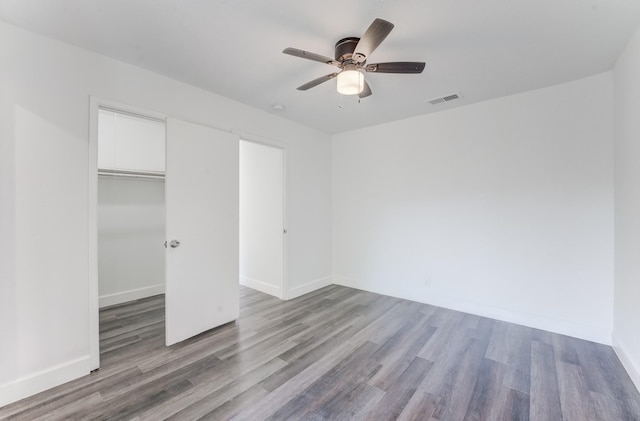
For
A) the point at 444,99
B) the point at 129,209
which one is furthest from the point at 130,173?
the point at 444,99

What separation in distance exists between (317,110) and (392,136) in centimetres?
128

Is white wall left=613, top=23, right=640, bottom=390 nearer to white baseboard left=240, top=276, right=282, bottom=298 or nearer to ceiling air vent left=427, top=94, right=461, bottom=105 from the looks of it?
ceiling air vent left=427, top=94, right=461, bottom=105

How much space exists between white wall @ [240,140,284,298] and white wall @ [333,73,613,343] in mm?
1324

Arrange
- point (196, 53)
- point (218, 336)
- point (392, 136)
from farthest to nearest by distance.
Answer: point (392, 136) → point (218, 336) → point (196, 53)

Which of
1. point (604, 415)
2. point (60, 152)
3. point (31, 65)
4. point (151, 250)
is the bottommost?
point (604, 415)

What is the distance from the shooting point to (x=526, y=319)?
3.08 metres

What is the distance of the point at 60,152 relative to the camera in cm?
212

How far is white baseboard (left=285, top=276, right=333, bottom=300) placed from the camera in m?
4.07

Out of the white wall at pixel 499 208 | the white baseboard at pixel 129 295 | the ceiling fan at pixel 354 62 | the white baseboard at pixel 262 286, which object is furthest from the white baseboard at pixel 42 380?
the white wall at pixel 499 208

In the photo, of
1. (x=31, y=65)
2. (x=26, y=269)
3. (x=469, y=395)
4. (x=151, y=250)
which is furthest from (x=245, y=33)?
(x=151, y=250)

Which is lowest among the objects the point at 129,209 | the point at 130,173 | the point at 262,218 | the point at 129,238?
the point at 129,238

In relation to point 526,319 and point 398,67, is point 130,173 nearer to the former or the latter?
point 398,67

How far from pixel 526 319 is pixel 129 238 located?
208 inches

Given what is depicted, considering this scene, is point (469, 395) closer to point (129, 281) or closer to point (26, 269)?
point (26, 269)
